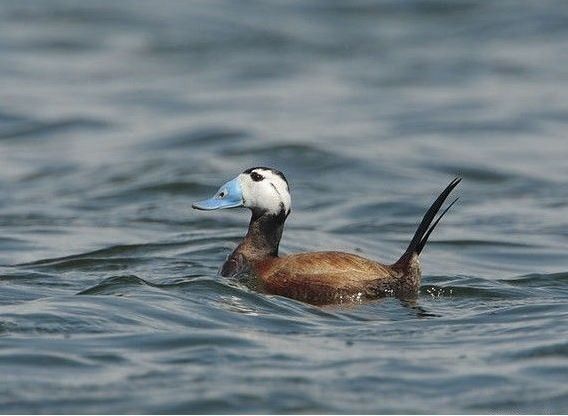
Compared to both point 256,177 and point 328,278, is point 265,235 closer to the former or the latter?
point 256,177

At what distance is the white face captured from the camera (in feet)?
36.0

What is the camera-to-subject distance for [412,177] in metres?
17.0

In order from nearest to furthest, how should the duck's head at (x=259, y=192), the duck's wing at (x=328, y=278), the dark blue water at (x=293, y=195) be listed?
the dark blue water at (x=293, y=195) < the duck's wing at (x=328, y=278) < the duck's head at (x=259, y=192)

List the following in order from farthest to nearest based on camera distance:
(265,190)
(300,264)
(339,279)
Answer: (265,190)
(300,264)
(339,279)

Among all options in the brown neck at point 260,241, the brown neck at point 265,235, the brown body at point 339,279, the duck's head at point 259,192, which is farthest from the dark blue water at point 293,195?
the duck's head at point 259,192

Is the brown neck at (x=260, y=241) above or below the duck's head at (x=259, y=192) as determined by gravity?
below

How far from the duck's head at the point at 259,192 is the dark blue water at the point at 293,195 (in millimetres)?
668

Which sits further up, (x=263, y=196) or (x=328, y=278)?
(x=263, y=196)

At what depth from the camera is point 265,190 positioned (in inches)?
433

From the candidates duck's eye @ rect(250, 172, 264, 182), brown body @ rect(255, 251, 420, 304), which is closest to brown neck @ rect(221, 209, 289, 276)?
duck's eye @ rect(250, 172, 264, 182)

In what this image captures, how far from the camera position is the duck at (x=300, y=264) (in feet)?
32.7

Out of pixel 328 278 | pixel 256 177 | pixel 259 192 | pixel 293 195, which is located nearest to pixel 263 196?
pixel 259 192

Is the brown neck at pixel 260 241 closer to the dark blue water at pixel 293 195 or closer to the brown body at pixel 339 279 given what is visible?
the dark blue water at pixel 293 195

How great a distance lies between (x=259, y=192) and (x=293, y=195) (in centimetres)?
523
